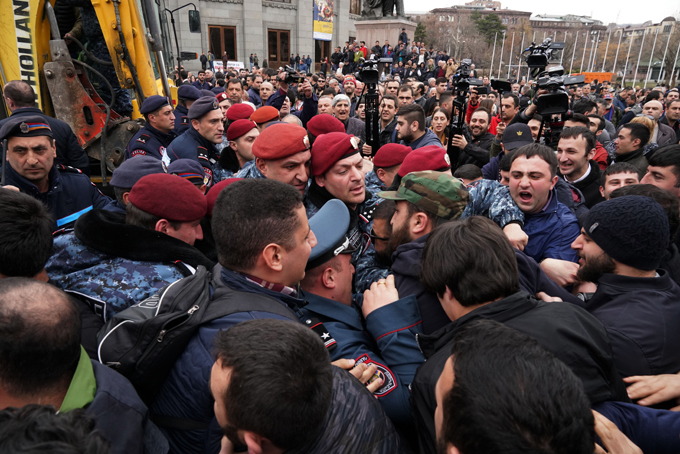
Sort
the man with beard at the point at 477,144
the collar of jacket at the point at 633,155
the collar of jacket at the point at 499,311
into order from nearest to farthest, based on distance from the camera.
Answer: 1. the collar of jacket at the point at 499,311
2. the collar of jacket at the point at 633,155
3. the man with beard at the point at 477,144

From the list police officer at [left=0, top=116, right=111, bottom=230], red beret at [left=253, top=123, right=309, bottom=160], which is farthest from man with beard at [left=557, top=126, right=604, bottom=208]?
police officer at [left=0, top=116, right=111, bottom=230]

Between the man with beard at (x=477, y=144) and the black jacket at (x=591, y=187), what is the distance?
179 cm

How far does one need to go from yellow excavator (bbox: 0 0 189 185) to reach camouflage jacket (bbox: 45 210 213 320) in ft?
11.8

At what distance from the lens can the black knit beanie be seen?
178cm

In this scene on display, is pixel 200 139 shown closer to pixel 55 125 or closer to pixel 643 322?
pixel 55 125

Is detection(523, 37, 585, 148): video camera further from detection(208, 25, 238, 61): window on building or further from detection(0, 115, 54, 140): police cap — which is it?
detection(208, 25, 238, 61): window on building

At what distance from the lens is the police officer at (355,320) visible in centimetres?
160

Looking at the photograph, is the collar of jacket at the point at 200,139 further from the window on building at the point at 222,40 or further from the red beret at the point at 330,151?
the window on building at the point at 222,40

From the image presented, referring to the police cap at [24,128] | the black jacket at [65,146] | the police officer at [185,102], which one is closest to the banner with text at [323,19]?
the police officer at [185,102]

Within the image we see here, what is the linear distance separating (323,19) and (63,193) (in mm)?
29719

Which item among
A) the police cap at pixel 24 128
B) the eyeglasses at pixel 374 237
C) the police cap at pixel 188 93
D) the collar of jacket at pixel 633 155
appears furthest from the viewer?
the police cap at pixel 188 93

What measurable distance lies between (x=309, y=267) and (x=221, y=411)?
0.84 m

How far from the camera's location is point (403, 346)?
5.48ft

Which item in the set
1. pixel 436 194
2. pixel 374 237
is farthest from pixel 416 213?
pixel 374 237
